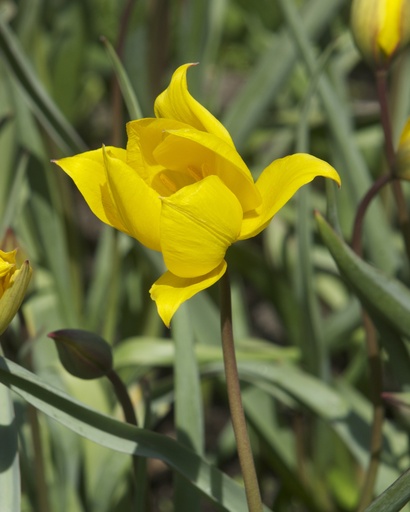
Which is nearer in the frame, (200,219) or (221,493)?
(200,219)

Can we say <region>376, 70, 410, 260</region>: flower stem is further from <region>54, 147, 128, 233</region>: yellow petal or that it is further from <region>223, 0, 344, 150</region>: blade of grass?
<region>223, 0, 344, 150</region>: blade of grass

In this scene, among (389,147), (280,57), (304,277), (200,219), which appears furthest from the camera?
(280,57)

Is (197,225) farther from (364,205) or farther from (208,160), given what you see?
(364,205)

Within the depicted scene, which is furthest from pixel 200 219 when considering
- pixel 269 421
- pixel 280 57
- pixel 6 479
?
pixel 280 57

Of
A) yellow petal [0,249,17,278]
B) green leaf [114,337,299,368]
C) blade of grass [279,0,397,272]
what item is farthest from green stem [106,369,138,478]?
blade of grass [279,0,397,272]

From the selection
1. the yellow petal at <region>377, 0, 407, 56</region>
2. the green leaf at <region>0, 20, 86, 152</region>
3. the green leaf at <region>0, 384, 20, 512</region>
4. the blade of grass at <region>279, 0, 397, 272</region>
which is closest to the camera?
the green leaf at <region>0, 384, 20, 512</region>

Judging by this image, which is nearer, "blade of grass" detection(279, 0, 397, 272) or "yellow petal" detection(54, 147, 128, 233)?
"yellow petal" detection(54, 147, 128, 233)

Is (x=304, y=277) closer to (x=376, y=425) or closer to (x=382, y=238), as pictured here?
(x=382, y=238)
